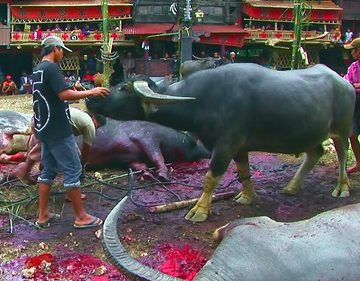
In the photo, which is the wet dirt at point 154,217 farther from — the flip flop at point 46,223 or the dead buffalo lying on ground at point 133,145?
the dead buffalo lying on ground at point 133,145

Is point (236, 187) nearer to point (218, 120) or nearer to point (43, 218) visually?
point (218, 120)

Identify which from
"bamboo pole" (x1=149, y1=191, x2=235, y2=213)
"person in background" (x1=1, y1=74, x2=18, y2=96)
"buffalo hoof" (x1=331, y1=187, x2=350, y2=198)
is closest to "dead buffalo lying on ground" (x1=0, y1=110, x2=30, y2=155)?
"bamboo pole" (x1=149, y1=191, x2=235, y2=213)

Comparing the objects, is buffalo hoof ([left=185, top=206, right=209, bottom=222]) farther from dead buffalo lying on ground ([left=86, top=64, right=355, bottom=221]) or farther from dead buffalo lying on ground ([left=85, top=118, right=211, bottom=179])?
dead buffalo lying on ground ([left=85, top=118, right=211, bottom=179])

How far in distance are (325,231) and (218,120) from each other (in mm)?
1899

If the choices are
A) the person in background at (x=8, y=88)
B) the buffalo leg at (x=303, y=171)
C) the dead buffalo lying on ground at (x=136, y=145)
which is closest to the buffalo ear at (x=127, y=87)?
the dead buffalo lying on ground at (x=136, y=145)

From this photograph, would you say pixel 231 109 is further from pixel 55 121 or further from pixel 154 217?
pixel 55 121

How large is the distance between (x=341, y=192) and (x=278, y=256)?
3.11m

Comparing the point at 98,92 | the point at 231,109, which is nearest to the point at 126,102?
the point at 98,92

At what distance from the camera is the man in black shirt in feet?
14.5

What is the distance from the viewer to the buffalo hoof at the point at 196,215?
16.5 feet

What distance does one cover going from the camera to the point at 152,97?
476 cm

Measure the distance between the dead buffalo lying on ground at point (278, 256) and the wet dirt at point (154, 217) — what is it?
75 cm

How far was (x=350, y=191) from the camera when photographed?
599 cm

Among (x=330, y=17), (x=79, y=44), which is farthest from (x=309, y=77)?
(x=330, y=17)
